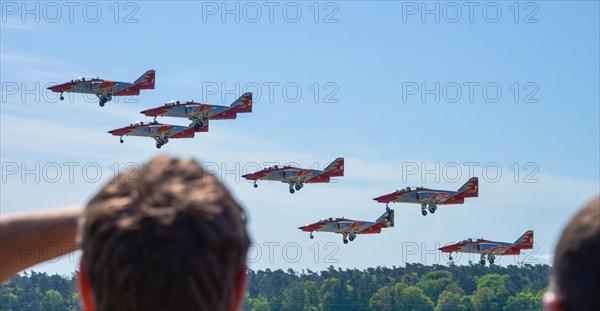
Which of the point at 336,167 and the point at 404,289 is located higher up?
the point at 336,167

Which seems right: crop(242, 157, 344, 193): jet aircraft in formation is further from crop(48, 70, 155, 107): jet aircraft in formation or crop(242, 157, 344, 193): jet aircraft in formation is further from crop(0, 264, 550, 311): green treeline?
crop(0, 264, 550, 311): green treeline

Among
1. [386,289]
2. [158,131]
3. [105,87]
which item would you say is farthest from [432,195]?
[386,289]

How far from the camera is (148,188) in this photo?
3.00 m

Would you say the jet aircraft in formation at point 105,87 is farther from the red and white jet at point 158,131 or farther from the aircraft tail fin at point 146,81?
the red and white jet at point 158,131

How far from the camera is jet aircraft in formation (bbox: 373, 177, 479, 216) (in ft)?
304

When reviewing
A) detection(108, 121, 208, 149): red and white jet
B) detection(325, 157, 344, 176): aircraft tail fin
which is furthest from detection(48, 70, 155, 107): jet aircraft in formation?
detection(325, 157, 344, 176): aircraft tail fin

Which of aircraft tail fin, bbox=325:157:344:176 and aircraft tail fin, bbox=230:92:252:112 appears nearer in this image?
aircraft tail fin, bbox=230:92:252:112

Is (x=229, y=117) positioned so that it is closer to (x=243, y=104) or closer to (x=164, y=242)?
(x=243, y=104)

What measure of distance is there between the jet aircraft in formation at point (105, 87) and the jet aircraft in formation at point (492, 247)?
102 feet

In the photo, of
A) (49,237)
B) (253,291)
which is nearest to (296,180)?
(253,291)

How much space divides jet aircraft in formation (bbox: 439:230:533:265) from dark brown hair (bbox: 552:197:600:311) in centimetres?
10093

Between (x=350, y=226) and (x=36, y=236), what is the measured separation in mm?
99261

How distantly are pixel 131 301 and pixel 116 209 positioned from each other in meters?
0.21

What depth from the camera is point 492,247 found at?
10438 cm
